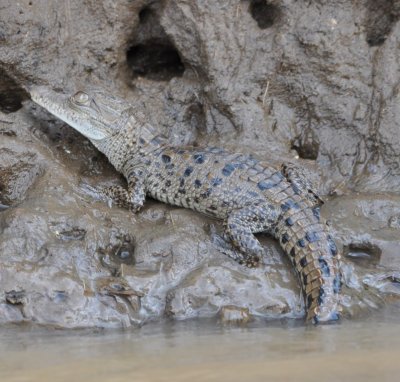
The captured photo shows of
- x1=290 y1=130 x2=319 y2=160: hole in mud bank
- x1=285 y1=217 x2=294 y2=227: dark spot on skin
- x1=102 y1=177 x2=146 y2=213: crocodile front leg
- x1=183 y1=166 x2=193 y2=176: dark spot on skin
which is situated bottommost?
x1=285 y1=217 x2=294 y2=227: dark spot on skin

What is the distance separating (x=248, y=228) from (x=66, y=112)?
1.91m

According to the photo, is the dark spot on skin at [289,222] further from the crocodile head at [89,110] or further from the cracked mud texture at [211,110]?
the crocodile head at [89,110]

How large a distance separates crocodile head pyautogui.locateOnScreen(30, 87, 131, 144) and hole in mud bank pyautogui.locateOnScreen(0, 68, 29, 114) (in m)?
0.24

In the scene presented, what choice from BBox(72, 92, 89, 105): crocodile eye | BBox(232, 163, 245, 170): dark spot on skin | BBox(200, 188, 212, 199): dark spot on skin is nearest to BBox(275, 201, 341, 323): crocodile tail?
BBox(232, 163, 245, 170): dark spot on skin

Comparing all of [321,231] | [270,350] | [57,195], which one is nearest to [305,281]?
[321,231]

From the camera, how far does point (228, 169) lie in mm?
5523

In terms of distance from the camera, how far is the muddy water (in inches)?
136

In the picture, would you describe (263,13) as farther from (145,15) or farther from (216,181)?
(216,181)

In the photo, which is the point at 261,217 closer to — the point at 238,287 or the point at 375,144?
the point at 238,287

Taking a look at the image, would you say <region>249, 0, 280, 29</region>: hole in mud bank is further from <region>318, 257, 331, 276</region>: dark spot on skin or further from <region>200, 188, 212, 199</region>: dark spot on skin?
<region>318, 257, 331, 276</region>: dark spot on skin

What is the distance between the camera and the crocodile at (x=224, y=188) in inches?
197

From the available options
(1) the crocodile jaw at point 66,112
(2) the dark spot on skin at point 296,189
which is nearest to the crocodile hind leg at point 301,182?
(2) the dark spot on skin at point 296,189

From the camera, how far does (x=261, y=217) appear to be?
5230mm

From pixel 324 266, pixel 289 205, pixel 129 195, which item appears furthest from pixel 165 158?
pixel 324 266
